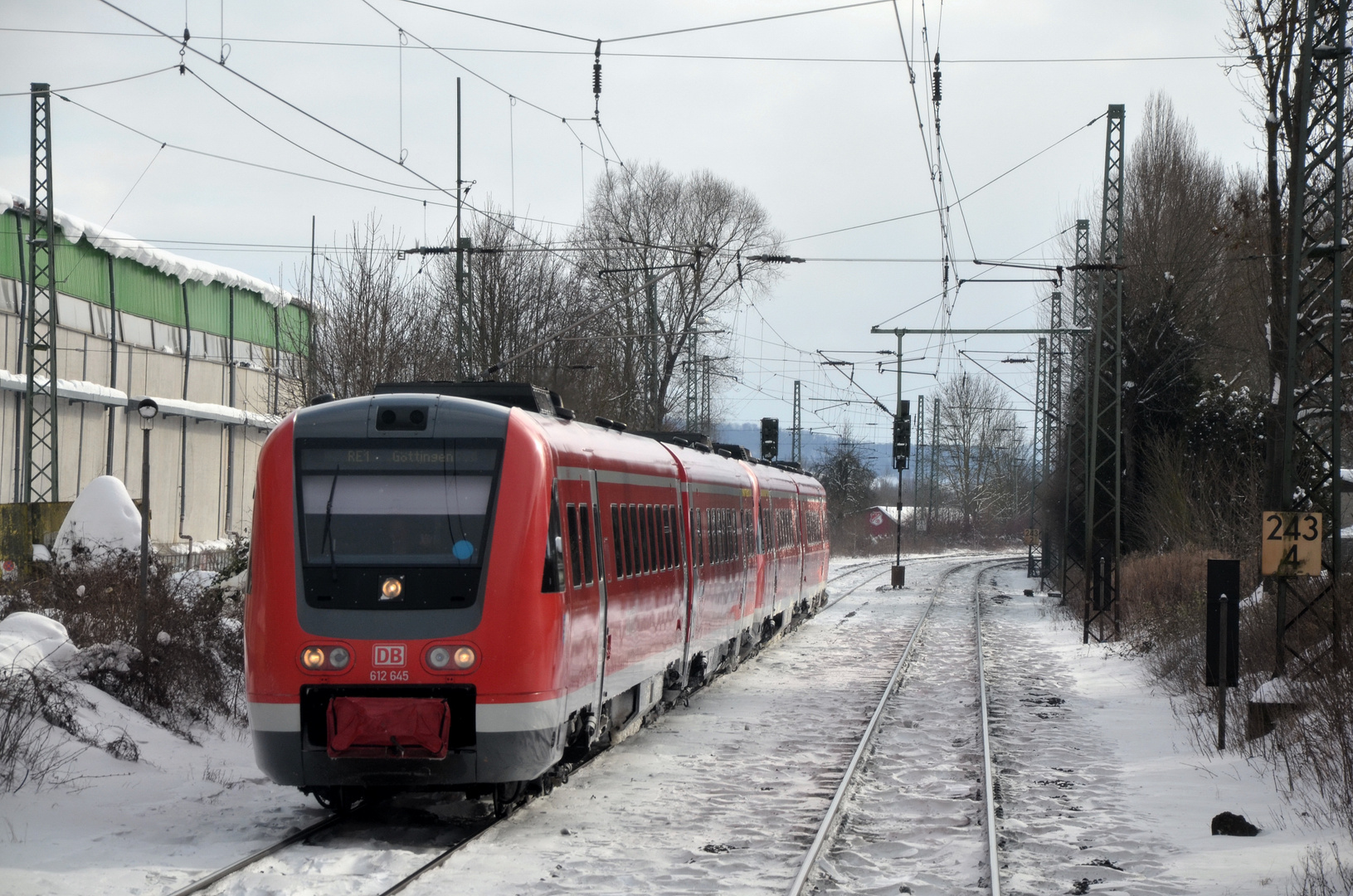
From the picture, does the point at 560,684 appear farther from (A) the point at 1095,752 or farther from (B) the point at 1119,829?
(A) the point at 1095,752

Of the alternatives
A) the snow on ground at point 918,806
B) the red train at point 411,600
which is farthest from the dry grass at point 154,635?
the snow on ground at point 918,806

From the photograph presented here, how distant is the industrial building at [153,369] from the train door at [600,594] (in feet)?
60.7

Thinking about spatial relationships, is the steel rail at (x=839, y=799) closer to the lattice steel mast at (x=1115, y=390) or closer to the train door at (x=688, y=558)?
the train door at (x=688, y=558)

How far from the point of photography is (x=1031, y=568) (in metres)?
52.2

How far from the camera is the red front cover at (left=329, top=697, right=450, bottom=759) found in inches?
356

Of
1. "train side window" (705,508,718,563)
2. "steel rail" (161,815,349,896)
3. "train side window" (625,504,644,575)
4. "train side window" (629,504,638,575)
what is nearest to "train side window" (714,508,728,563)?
"train side window" (705,508,718,563)

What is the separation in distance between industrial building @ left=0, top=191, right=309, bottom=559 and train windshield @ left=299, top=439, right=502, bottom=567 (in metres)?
19.8

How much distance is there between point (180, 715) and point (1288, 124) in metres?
15.2

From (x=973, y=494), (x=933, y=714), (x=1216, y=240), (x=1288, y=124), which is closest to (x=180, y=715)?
(x=933, y=714)

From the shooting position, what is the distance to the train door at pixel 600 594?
11125 mm

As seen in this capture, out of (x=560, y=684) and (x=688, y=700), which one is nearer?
(x=560, y=684)

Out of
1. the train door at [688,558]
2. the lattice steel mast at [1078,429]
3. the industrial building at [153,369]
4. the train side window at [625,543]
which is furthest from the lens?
the lattice steel mast at [1078,429]

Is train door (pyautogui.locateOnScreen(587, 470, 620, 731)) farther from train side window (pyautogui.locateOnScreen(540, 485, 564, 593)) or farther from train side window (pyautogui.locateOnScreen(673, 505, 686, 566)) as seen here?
train side window (pyautogui.locateOnScreen(673, 505, 686, 566))

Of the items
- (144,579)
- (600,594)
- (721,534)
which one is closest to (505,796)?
(600,594)
